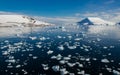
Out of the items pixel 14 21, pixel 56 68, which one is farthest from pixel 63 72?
pixel 14 21

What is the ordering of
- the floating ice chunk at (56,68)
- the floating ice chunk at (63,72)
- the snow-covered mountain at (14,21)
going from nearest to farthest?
the floating ice chunk at (63,72)
the floating ice chunk at (56,68)
the snow-covered mountain at (14,21)

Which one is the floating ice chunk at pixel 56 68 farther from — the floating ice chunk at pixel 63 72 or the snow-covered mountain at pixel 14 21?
the snow-covered mountain at pixel 14 21

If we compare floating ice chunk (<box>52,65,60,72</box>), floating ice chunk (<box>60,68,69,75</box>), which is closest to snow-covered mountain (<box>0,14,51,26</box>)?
floating ice chunk (<box>52,65,60,72</box>)

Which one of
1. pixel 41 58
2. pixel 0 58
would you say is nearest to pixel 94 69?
pixel 41 58

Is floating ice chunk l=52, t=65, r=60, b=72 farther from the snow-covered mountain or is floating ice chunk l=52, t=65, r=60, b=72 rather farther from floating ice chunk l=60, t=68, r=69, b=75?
the snow-covered mountain

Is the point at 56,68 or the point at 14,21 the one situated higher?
the point at 56,68

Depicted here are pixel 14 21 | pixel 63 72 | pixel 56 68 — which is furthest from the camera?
pixel 14 21

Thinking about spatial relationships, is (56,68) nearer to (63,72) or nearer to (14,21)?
(63,72)

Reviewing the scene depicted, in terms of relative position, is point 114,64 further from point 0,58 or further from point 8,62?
point 0,58

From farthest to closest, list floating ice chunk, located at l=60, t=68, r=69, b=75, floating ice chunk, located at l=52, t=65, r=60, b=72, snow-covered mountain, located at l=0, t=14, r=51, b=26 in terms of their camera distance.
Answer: snow-covered mountain, located at l=0, t=14, r=51, b=26 → floating ice chunk, located at l=52, t=65, r=60, b=72 → floating ice chunk, located at l=60, t=68, r=69, b=75

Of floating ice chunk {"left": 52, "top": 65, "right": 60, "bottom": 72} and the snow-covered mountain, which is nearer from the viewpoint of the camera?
floating ice chunk {"left": 52, "top": 65, "right": 60, "bottom": 72}

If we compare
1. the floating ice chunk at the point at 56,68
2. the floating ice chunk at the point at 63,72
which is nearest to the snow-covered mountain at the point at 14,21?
the floating ice chunk at the point at 56,68

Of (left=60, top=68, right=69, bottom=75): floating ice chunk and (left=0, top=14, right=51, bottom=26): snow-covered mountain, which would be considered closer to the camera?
(left=60, top=68, right=69, bottom=75): floating ice chunk

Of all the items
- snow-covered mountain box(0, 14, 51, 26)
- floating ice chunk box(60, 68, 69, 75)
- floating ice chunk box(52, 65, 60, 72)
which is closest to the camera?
floating ice chunk box(60, 68, 69, 75)
